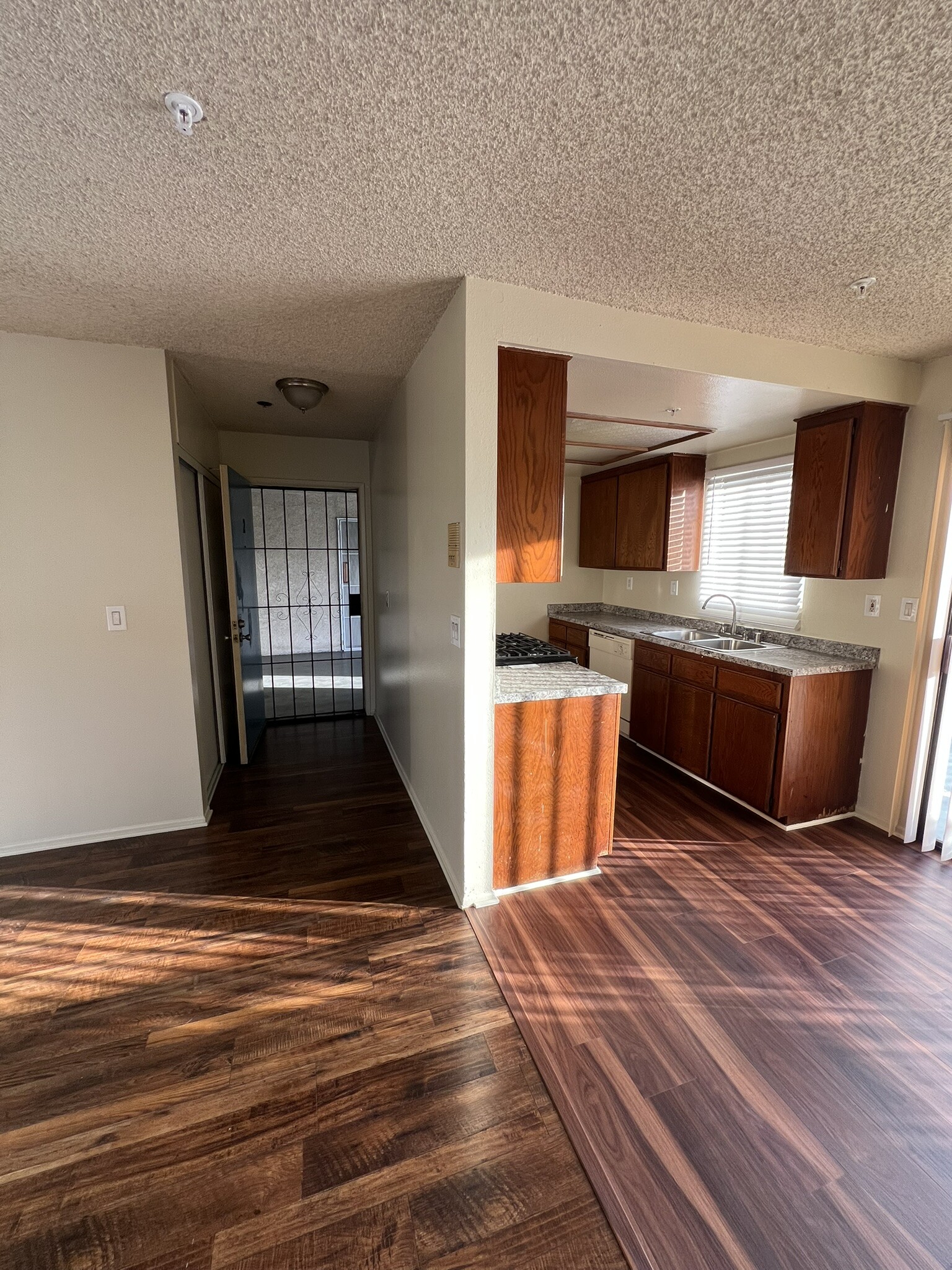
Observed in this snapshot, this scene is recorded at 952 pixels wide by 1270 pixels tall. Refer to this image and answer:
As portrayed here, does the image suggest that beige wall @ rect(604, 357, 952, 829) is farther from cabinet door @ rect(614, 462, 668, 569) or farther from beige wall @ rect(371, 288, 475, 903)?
beige wall @ rect(371, 288, 475, 903)

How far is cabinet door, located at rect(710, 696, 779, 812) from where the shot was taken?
291 cm

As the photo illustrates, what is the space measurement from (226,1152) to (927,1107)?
6.19 ft

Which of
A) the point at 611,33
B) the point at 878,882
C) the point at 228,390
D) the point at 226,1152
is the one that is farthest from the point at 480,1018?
the point at 228,390

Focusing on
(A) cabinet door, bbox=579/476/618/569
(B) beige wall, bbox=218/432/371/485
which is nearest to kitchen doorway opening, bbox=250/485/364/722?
(B) beige wall, bbox=218/432/371/485

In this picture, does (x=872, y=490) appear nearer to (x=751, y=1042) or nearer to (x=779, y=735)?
(x=779, y=735)

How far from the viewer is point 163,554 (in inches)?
107

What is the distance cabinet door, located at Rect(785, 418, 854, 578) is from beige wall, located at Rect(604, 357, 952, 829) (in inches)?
12.0

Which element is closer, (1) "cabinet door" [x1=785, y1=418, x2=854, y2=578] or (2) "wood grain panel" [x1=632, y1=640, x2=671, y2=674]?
(1) "cabinet door" [x1=785, y1=418, x2=854, y2=578]

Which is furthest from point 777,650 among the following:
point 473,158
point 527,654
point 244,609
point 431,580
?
point 244,609

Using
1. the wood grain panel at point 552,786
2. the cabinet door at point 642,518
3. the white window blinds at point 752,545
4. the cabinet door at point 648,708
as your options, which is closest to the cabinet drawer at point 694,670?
the cabinet door at point 648,708

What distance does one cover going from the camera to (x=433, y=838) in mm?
2723

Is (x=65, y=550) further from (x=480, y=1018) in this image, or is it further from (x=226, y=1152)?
(x=480, y=1018)

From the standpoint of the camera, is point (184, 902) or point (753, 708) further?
point (753, 708)

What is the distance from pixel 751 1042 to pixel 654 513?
3.49 m
